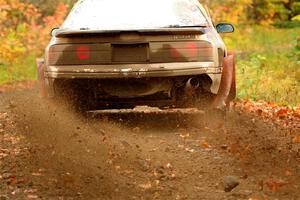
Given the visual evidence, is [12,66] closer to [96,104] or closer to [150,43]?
[96,104]

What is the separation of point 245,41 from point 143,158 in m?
19.4

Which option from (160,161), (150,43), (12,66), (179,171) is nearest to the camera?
(179,171)

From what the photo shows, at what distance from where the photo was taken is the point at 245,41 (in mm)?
25891

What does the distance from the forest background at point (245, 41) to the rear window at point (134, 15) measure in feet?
10.2

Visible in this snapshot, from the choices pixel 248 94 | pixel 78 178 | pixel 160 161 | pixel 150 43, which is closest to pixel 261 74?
pixel 248 94

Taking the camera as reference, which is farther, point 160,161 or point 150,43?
point 150,43

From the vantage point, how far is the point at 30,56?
68.5ft

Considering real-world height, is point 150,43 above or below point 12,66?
above

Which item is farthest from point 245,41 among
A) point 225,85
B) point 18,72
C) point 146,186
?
point 146,186

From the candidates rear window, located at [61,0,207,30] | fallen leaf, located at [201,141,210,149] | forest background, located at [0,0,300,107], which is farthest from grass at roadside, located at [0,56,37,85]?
fallen leaf, located at [201,141,210,149]

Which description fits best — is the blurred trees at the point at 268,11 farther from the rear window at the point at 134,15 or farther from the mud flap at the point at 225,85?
the mud flap at the point at 225,85

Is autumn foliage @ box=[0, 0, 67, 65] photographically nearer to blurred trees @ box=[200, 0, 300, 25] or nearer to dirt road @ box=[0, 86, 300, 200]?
blurred trees @ box=[200, 0, 300, 25]

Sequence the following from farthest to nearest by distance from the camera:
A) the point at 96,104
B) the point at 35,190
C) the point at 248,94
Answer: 1. the point at 248,94
2. the point at 96,104
3. the point at 35,190

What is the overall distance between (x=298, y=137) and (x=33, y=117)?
3447mm
